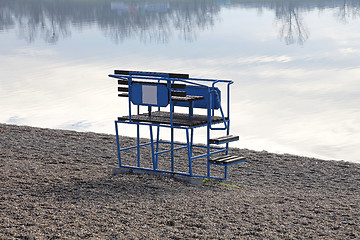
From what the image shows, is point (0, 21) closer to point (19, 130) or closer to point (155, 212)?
point (19, 130)

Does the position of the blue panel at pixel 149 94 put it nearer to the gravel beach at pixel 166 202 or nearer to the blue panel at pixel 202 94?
the blue panel at pixel 202 94

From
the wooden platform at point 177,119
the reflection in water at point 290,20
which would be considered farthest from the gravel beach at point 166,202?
the reflection in water at point 290,20

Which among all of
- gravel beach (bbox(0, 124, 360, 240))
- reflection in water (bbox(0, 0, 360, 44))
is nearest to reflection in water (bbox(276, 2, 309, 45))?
reflection in water (bbox(0, 0, 360, 44))

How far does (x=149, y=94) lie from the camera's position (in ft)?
29.7

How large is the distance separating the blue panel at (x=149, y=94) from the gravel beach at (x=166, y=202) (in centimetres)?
101

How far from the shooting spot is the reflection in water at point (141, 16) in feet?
154

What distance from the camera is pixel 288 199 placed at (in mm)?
8414

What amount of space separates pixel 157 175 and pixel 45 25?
4544 cm

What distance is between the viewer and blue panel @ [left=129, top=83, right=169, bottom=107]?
8.93m

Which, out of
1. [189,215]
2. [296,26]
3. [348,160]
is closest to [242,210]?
[189,215]

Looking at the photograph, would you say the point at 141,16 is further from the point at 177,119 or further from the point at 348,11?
the point at 177,119

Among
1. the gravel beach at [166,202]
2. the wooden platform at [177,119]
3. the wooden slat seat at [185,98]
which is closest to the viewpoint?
the gravel beach at [166,202]

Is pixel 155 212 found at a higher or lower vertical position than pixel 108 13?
higher

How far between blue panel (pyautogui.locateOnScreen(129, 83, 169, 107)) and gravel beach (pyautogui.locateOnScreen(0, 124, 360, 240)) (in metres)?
1.01
